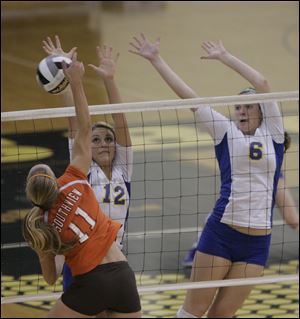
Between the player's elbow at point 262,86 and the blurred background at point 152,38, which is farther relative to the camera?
the blurred background at point 152,38

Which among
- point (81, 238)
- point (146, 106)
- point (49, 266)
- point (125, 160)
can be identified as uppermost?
point (146, 106)

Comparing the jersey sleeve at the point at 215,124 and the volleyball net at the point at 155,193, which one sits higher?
the jersey sleeve at the point at 215,124

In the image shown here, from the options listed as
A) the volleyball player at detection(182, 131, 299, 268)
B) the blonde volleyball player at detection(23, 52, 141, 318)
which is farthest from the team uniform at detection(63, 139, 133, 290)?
the volleyball player at detection(182, 131, 299, 268)

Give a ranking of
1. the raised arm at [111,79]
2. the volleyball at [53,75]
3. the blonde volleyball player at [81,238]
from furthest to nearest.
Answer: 1. the raised arm at [111,79]
2. the volleyball at [53,75]
3. the blonde volleyball player at [81,238]

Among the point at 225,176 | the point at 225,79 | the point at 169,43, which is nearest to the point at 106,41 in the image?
the point at 169,43

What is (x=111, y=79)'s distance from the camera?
6.35m

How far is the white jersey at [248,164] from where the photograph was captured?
6691mm

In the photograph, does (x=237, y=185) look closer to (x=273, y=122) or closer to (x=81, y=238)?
(x=273, y=122)

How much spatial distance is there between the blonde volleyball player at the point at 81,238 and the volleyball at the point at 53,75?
556mm

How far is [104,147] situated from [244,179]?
3.38 ft

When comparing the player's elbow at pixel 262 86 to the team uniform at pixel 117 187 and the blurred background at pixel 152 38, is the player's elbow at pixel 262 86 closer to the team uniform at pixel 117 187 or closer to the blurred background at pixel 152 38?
the team uniform at pixel 117 187

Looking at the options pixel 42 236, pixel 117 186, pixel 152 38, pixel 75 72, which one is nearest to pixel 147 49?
pixel 117 186

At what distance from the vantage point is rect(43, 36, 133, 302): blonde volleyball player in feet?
20.9

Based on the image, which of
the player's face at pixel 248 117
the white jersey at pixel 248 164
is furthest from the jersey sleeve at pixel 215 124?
the player's face at pixel 248 117
